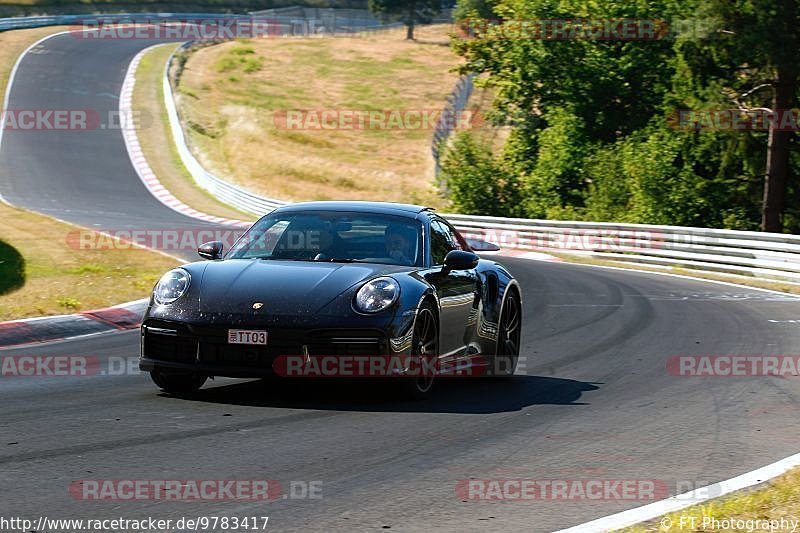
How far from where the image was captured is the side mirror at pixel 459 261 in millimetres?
8883

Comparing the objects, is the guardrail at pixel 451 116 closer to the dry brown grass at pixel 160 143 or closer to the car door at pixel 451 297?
the dry brown grass at pixel 160 143

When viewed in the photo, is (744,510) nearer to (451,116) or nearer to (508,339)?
(508,339)

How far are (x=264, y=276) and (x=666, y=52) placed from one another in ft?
121

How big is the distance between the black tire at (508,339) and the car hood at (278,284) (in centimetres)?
188

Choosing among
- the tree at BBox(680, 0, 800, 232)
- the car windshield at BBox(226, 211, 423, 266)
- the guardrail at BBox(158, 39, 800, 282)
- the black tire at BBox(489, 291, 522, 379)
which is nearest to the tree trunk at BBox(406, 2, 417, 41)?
the guardrail at BBox(158, 39, 800, 282)

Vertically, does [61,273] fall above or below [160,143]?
above

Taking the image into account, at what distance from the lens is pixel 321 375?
7.88 metres

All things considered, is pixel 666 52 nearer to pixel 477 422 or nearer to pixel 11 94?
pixel 11 94

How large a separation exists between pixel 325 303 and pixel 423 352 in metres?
0.87

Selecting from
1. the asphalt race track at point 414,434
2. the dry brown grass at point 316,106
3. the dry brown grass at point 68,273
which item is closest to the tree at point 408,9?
the dry brown grass at point 316,106

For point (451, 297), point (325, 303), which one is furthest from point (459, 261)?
point (325, 303)

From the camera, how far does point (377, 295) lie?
8.06 meters

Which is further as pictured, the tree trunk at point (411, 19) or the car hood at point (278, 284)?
the tree trunk at point (411, 19)

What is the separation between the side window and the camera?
928cm
